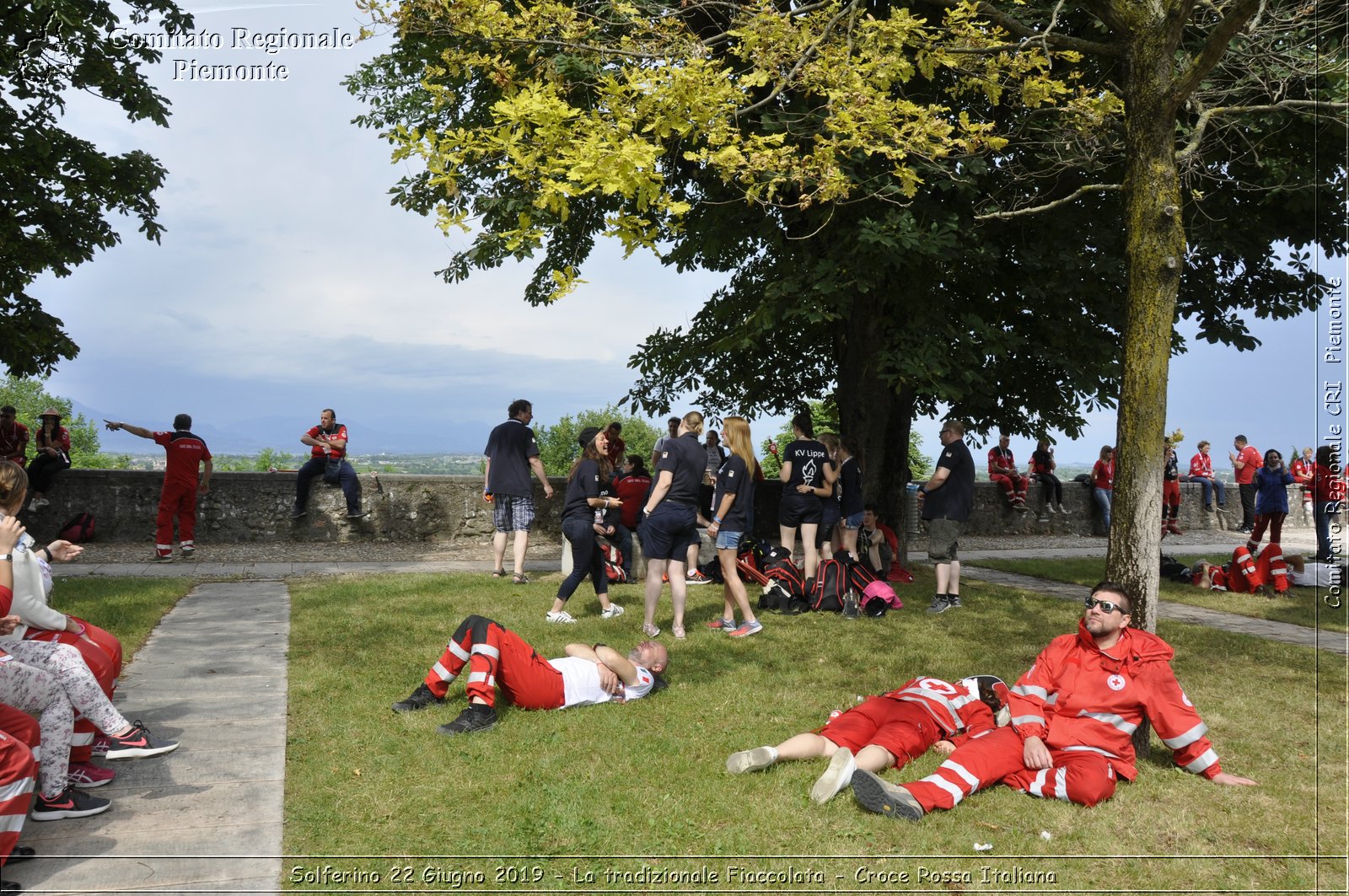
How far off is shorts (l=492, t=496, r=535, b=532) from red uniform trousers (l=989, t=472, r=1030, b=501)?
12.0 m

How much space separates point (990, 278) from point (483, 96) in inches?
299

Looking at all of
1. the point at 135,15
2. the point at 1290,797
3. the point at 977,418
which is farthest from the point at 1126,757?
the point at 135,15

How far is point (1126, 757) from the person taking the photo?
Result: 18.2 feet

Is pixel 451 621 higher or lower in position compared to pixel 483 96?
lower

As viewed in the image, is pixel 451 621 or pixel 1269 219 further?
pixel 1269 219

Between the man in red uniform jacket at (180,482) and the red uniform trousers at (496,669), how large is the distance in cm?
856

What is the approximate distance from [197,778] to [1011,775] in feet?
14.1

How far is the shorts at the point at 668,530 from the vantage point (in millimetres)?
8930

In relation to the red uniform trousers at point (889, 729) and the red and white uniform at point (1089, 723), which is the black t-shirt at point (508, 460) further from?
the red and white uniform at point (1089, 723)

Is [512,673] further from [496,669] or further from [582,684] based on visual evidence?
[582,684]

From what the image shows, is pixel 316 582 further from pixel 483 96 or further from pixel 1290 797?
pixel 1290 797

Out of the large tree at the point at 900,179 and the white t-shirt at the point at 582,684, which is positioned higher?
the large tree at the point at 900,179

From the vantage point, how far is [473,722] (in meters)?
5.96

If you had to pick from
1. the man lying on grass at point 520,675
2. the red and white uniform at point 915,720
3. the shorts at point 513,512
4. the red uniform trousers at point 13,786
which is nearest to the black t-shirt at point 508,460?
the shorts at point 513,512
